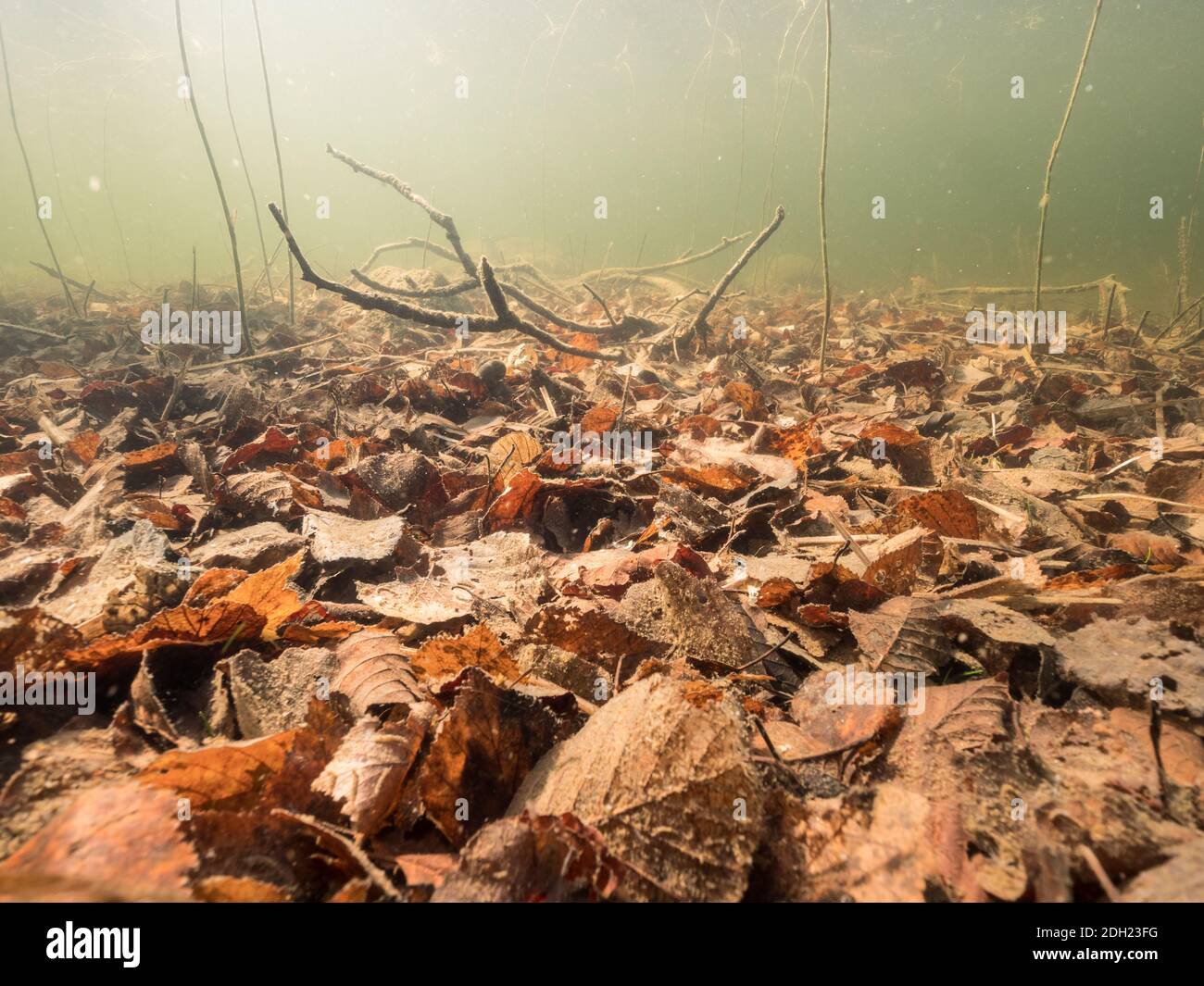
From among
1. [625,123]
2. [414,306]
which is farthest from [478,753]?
[625,123]

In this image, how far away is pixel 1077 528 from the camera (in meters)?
1.68

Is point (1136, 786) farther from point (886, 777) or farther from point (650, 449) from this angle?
point (650, 449)

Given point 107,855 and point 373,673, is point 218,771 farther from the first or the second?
point 373,673

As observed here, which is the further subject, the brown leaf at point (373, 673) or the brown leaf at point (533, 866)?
the brown leaf at point (373, 673)

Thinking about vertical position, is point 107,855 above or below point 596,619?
below

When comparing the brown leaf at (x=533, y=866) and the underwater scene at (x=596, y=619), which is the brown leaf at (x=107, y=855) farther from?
the brown leaf at (x=533, y=866)

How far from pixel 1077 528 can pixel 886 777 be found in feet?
4.29

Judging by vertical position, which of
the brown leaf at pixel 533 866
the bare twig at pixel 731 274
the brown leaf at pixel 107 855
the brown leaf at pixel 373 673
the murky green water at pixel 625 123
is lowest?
the brown leaf at pixel 533 866

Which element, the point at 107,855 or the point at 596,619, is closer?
the point at 107,855

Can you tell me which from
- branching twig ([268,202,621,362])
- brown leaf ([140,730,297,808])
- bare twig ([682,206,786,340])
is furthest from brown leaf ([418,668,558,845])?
bare twig ([682,206,786,340])

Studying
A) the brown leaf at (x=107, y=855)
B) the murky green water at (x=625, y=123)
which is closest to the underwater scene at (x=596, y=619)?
the brown leaf at (x=107, y=855)

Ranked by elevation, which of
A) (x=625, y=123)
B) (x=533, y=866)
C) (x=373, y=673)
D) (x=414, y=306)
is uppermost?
(x=625, y=123)

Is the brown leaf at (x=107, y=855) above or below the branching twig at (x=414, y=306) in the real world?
below
